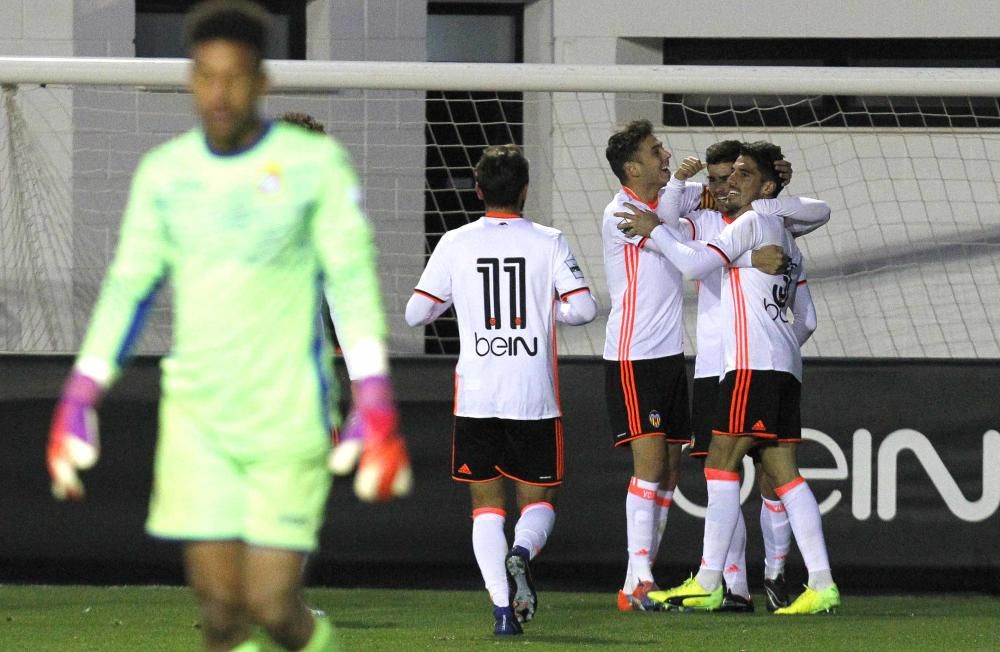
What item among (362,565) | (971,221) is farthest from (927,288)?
(362,565)

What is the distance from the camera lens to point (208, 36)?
349cm

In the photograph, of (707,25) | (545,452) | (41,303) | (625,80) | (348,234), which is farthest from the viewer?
(707,25)

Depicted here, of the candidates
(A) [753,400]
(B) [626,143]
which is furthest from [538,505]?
(B) [626,143]

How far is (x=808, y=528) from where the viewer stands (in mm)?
6922

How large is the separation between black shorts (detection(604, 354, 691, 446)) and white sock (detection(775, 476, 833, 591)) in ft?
2.01

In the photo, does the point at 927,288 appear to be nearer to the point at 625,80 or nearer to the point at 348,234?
the point at 625,80

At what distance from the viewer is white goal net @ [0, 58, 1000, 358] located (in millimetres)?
9633

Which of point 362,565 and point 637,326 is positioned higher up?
point 637,326

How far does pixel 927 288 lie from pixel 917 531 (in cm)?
240

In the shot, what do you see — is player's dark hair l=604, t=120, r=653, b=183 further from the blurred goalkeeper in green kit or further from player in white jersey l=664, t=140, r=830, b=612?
the blurred goalkeeper in green kit

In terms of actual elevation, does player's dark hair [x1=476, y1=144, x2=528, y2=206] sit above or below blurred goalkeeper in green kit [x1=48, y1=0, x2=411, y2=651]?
above

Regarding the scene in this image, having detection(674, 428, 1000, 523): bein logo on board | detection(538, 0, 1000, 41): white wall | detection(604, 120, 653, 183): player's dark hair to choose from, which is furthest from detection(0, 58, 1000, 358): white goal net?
detection(604, 120, 653, 183): player's dark hair

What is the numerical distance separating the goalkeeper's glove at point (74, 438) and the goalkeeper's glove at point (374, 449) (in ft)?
1.63

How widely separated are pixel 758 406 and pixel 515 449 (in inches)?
45.1
